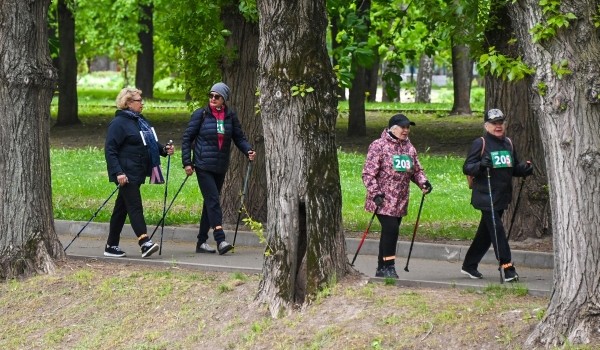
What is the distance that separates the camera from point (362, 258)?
13445mm

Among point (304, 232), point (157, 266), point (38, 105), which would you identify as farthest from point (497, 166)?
point (38, 105)

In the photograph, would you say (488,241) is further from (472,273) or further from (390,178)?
(390,178)

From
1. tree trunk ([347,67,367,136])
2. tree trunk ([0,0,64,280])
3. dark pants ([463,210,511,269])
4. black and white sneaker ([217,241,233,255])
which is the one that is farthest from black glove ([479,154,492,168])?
tree trunk ([347,67,367,136])

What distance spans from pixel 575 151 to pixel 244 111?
23.6 ft

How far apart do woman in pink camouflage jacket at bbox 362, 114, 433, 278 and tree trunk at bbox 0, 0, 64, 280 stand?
3567 millimetres

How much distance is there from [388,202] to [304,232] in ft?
3.27

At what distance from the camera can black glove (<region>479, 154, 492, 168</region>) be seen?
11156 millimetres

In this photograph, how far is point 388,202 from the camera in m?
11.1

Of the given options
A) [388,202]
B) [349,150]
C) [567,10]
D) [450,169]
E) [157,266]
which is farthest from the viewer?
[349,150]

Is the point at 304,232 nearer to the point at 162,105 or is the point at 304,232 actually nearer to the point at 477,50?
the point at 477,50

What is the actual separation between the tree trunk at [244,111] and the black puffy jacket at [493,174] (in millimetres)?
4295

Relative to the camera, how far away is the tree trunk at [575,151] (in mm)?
8422

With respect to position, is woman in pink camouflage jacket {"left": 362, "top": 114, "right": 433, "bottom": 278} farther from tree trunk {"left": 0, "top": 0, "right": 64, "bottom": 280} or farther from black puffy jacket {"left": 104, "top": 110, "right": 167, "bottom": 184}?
tree trunk {"left": 0, "top": 0, "right": 64, "bottom": 280}

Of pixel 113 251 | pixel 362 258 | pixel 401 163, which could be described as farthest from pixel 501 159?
pixel 113 251
